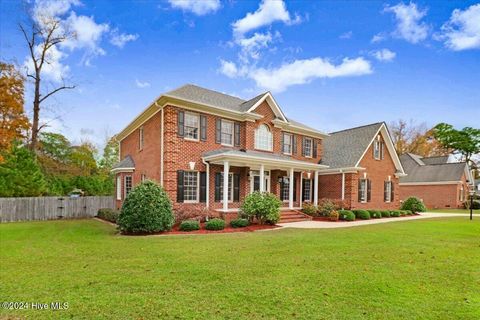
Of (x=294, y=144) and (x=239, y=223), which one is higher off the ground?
(x=294, y=144)

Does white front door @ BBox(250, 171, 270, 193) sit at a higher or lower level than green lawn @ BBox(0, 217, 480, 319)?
higher

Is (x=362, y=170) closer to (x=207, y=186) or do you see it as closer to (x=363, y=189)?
(x=363, y=189)

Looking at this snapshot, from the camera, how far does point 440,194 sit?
35.8 metres

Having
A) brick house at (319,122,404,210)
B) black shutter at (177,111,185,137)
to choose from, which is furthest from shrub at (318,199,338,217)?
black shutter at (177,111,185,137)

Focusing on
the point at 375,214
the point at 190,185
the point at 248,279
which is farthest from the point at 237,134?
the point at 248,279

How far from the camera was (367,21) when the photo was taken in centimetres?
1520

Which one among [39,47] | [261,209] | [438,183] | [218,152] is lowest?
[261,209]

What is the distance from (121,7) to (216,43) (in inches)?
231

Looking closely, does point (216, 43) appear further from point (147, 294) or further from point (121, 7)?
point (147, 294)

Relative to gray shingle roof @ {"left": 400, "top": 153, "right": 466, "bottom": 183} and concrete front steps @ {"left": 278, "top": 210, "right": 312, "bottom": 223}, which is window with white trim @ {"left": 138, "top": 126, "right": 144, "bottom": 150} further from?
gray shingle roof @ {"left": 400, "top": 153, "right": 466, "bottom": 183}

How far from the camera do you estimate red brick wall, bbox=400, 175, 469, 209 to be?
114ft

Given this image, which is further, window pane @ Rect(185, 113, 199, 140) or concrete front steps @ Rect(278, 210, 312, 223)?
concrete front steps @ Rect(278, 210, 312, 223)

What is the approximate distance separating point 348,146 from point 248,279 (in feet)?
66.0

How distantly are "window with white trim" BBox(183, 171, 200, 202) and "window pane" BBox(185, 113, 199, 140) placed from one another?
6.65ft
